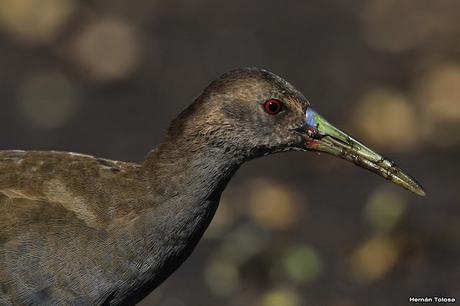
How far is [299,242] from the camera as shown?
22.3 ft

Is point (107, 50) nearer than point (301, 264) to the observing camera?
No

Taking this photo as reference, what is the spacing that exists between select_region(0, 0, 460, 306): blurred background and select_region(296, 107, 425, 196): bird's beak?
4.70 feet

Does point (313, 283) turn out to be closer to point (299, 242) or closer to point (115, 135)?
point (299, 242)

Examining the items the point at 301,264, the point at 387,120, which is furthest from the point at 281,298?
the point at 387,120

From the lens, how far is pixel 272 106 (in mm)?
5039

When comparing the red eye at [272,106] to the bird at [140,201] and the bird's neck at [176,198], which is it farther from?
the bird's neck at [176,198]

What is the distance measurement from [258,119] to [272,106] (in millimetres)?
85

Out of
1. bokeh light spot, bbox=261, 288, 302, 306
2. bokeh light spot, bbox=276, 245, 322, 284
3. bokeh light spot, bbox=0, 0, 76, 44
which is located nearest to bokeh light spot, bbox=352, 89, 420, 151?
bokeh light spot, bbox=276, 245, 322, 284

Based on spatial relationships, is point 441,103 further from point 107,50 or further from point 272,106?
point 272,106

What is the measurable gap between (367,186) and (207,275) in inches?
47.0

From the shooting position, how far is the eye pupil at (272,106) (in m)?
5.03

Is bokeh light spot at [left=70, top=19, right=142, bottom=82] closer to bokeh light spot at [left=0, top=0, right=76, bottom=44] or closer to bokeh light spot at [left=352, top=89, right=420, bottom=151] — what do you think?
bokeh light spot at [left=0, top=0, right=76, bottom=44]

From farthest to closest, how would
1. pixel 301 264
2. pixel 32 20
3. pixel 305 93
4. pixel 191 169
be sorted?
1. pixel 32 20
2. pixel 305 93
3. pixel 301 264
4. pixel 191 169

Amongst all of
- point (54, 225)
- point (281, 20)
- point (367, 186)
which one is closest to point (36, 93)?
point (281, 20)
